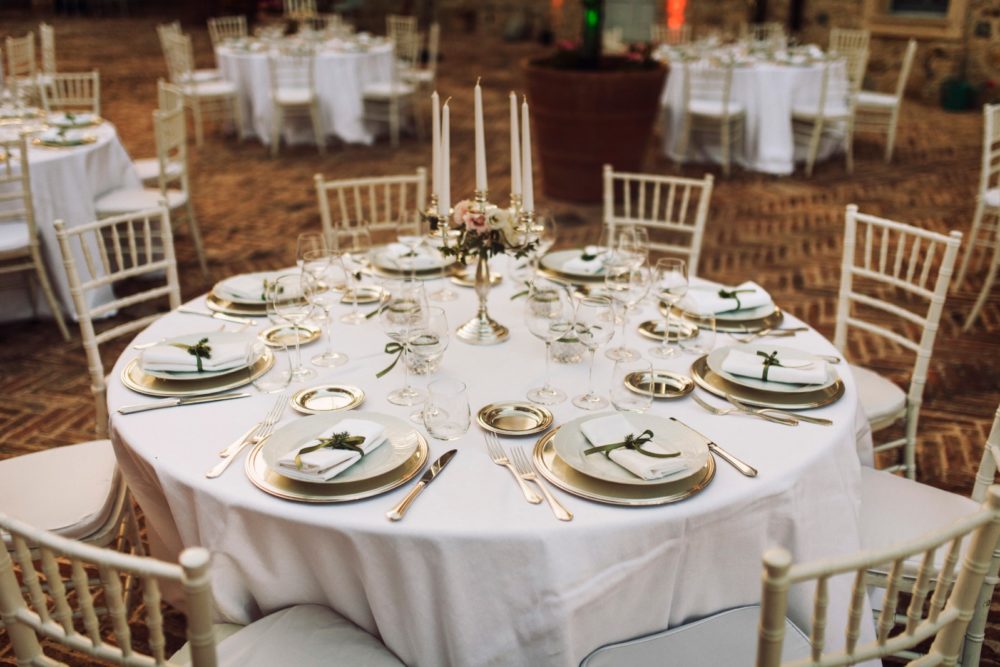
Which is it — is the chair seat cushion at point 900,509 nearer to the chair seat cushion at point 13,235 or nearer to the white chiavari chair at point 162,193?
the white chiavari chair at point 162,193

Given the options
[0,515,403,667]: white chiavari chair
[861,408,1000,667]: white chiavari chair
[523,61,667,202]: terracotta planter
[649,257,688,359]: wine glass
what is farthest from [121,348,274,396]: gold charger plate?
[523,61,667,202]: terracotta planter

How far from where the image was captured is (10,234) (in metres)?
3.96

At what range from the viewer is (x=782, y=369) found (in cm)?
197

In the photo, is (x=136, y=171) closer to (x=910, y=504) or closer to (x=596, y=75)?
(x=596, y=75)

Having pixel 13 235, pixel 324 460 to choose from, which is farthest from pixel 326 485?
pixel 13 235

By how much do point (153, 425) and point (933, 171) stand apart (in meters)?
6.88

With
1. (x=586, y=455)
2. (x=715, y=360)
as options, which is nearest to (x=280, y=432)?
(x=586, y=455)

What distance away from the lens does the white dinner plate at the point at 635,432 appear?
1611 millimetres

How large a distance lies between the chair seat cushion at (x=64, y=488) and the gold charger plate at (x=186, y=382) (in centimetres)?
31

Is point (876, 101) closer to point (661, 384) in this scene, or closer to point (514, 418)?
point (661, 384)

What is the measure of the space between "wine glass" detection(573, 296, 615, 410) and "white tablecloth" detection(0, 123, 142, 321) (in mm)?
2870

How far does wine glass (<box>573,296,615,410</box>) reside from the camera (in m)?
1.95

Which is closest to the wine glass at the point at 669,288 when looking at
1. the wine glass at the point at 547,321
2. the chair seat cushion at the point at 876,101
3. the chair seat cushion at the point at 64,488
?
the wine glass at the point at 547,321

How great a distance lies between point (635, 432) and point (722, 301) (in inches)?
31.8
